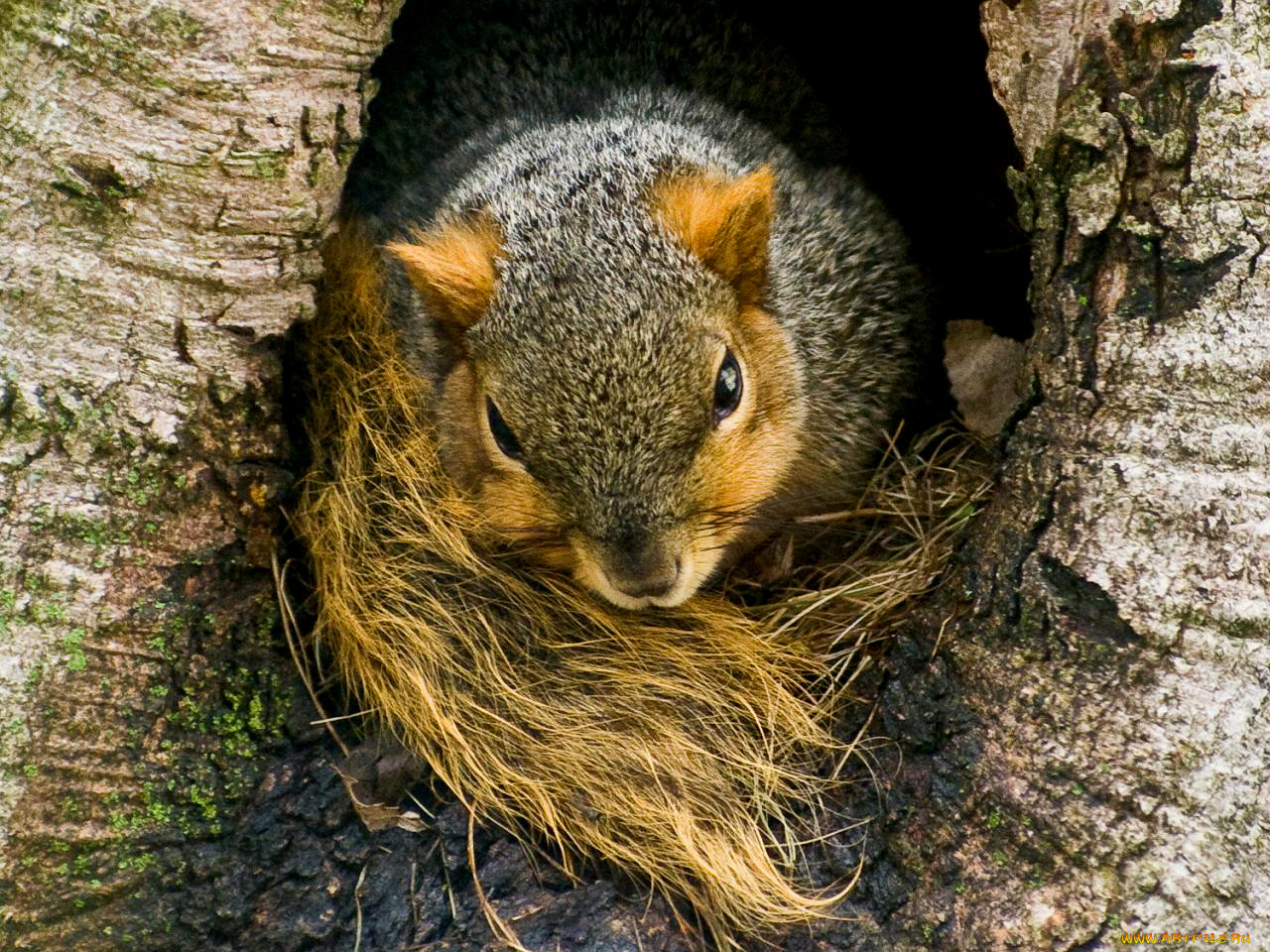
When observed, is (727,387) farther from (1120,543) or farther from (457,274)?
(1120,543)

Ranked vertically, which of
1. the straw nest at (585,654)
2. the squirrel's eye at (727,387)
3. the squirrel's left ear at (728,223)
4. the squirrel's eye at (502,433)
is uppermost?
the squirrel's left ear at (728,223)

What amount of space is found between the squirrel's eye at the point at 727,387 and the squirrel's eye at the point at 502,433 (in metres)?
0.45

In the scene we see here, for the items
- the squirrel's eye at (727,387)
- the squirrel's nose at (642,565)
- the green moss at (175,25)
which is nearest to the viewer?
the green moss at (175,25)

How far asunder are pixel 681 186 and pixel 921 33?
Result: 159cm

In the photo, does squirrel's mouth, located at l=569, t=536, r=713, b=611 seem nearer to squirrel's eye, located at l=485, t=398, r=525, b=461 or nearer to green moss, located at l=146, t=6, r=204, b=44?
squirrel's eye, located at l=485, t=398, r=525, b=461

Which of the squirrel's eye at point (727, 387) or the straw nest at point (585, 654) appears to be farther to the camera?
the squirrel's eye at point (727, 387)

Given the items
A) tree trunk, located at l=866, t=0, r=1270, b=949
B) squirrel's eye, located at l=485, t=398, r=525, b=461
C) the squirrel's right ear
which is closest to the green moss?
the squirrel's right ear

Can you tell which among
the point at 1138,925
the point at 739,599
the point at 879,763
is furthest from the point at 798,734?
the point at 1138,925

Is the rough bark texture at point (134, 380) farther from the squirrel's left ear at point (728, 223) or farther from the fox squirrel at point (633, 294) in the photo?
the squirrel's left ear at point (728, 223)

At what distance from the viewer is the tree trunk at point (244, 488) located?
2184 millimetres

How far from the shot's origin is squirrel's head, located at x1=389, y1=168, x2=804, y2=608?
101 inches

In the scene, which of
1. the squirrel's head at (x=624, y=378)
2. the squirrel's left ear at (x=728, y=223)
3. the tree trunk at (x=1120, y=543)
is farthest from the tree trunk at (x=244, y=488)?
the squirrel's left ear at (x=728, y=223)

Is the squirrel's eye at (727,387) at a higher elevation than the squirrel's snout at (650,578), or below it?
higher

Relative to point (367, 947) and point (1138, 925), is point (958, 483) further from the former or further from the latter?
point (367, 947)
